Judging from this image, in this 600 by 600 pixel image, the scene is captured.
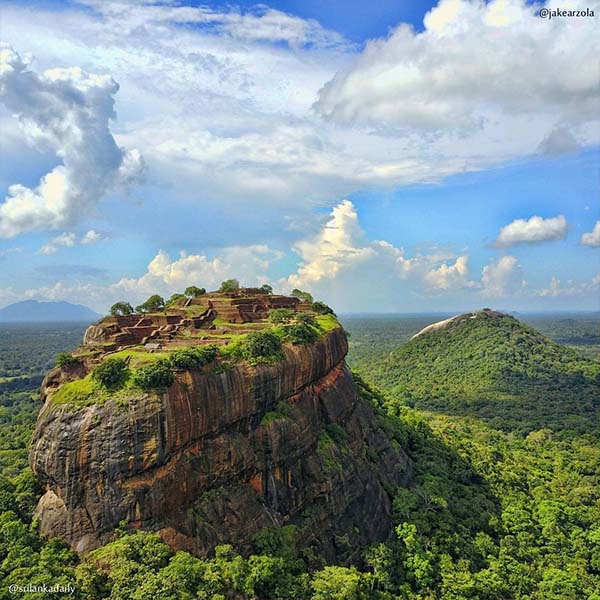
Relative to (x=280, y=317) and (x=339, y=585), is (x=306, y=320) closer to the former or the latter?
(x=280, y=317)

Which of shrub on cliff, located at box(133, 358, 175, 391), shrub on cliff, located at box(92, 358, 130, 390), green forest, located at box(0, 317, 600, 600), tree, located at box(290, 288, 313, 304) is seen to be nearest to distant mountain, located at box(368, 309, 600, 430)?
green forest, located at box(0, 317, 600, 600)

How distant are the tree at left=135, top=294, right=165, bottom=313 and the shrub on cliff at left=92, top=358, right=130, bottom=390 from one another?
1064 inches

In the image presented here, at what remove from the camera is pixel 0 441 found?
219 ft

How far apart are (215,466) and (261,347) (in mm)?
9197

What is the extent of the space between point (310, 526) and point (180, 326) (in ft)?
68.1

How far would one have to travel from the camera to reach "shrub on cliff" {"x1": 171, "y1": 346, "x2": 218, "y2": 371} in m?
31.3

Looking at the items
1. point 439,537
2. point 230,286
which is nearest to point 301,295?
point 230,286

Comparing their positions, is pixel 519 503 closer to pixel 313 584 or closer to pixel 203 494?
pixel 313 584

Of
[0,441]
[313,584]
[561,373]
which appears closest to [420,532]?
[313,584]

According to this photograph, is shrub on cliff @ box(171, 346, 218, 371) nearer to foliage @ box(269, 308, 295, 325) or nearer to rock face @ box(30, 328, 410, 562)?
rock face @ box(30, 328, 410, 562)

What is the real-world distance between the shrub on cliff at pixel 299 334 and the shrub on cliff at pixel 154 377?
498 inches

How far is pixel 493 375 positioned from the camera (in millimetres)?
111688

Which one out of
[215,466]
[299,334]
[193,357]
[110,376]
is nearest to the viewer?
[110,376]

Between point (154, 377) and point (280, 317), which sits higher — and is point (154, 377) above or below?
below
